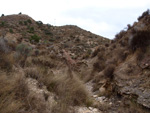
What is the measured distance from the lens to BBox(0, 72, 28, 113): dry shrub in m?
2.00

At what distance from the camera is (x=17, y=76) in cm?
295

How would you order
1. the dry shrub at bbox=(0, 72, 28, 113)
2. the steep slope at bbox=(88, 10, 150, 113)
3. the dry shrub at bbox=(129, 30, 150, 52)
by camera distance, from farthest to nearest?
1. the dry shrub at bbox=(129, 30, 150, 52)
2. the steep slope at bbox=(88, 10, 150, 113)
3. the dry shrub at bbox=(0, 72, 28, 113)

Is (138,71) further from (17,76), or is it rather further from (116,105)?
(17,76)

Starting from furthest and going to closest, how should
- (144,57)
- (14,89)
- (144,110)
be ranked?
(144,57)
(144,110)
(14,89)

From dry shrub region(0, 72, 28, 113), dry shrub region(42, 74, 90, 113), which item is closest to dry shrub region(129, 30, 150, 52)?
dry shrub region(42, 74, 90, 113)

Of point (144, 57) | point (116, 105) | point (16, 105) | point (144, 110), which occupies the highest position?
point (144, 57)

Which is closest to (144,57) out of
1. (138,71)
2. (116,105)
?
(138,71)

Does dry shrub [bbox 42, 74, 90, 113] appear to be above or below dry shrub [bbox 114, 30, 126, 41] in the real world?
below

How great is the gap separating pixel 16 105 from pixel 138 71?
4.82 meters

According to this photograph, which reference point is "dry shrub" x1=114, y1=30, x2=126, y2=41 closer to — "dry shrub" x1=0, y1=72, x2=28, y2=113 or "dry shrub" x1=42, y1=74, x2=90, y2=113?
"dry shrub" x1=42, y1=74, x2=90, y2=113

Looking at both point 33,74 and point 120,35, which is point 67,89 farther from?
point 120,35

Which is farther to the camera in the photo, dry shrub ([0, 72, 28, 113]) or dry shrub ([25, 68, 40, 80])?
dry shrub ([25, 68, 40, 80])

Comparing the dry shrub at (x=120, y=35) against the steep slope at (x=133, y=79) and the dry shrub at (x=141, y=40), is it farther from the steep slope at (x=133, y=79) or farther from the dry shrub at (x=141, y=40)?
the dry shrub at (x=141, y=40)

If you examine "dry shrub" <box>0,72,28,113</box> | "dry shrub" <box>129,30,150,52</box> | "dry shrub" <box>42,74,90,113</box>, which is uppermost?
"dry shrub" <box>129,30,150,52</box>
